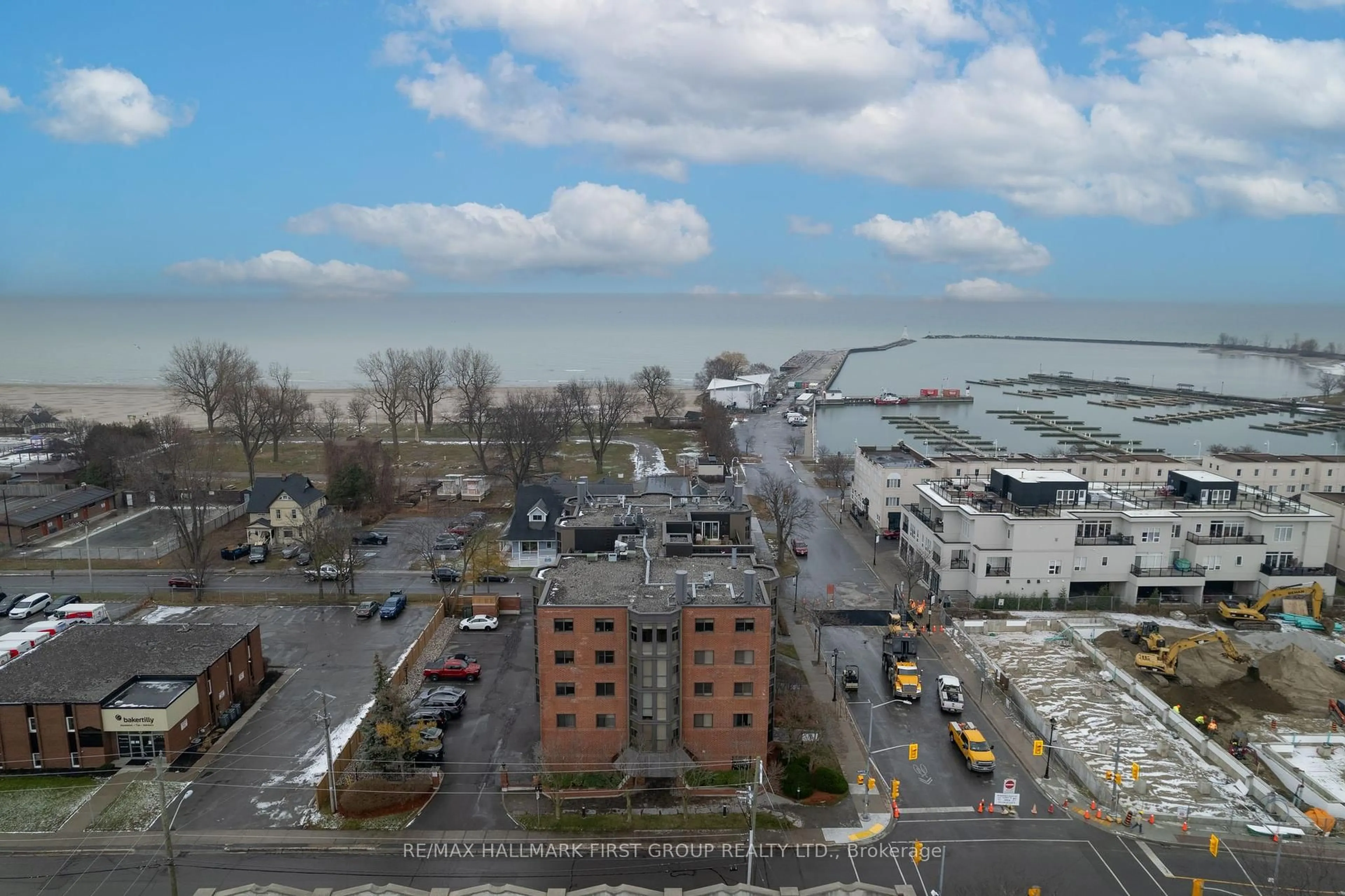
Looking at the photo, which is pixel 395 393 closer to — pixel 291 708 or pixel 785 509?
pixel 785 509

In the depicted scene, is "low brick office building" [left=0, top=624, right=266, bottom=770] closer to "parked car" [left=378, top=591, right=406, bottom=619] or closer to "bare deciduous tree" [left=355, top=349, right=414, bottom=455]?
"parked car" [left=378, top=591, right=406, bottom=619]

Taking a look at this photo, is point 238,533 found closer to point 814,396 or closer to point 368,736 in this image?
point 368,736

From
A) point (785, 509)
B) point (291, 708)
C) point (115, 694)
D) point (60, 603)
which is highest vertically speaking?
point (785, 509)

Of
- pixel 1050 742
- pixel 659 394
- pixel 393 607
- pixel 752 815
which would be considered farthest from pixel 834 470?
pixel 752 815

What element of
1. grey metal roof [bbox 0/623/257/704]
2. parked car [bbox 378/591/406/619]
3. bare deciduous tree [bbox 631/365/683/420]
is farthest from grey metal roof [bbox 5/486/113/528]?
bare deciduous tree [bbox 631/365/683/420]

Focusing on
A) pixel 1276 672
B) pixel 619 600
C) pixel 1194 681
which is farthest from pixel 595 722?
pixel 1276 672
